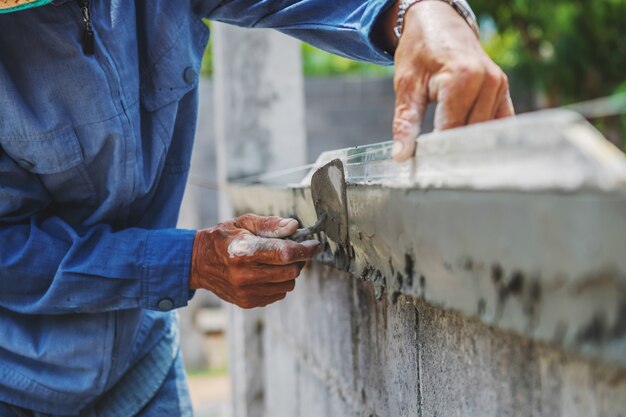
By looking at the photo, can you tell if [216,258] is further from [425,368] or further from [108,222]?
[425,368]

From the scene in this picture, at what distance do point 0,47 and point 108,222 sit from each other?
497 millimetres

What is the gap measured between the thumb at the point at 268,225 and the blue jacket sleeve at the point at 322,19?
42cm

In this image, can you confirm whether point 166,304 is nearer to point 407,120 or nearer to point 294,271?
point 294,271

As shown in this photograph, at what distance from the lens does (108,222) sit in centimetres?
200

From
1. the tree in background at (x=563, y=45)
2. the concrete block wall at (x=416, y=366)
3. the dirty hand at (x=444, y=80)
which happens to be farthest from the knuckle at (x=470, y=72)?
the tree in background at (x=563, y=45)

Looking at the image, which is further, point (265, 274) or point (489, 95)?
point (265, 274)

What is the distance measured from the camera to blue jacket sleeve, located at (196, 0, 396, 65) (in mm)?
1673

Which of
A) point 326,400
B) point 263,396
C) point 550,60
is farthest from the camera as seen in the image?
point 550,60

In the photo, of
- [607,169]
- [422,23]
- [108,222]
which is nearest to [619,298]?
[607,169]

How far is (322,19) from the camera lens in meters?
1.83

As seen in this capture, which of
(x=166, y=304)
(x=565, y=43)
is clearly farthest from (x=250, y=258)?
(x=565, y=43)

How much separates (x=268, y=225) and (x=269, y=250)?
0.10m

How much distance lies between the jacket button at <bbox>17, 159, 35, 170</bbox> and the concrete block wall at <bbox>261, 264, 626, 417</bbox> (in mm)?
807

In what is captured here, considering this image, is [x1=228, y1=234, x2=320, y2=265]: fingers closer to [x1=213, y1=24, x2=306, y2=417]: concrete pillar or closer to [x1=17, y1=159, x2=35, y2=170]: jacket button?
[x1=17, y1=159, x2=35, y2=170]: jacket button
